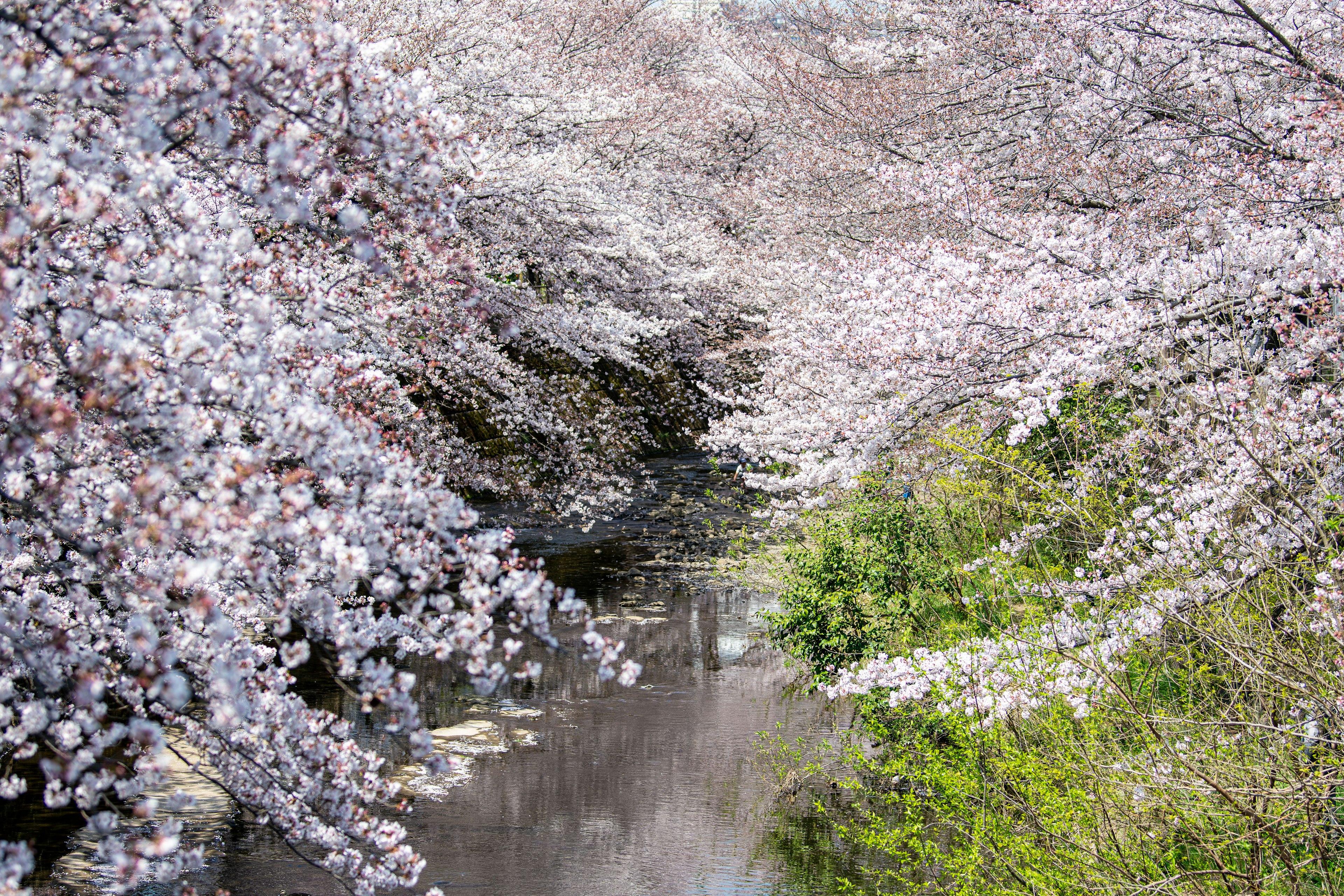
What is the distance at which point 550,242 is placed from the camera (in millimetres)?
15062

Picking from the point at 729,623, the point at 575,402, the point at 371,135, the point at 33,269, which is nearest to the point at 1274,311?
the point at 371,135

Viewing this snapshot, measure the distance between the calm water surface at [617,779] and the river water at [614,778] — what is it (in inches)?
0.6

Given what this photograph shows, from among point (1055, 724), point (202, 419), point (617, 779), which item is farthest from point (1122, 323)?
point (617, 779)

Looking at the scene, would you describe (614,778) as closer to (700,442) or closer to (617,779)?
(617,779)

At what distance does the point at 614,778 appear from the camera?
25.9 ft

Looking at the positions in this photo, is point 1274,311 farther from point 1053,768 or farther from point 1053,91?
point 1053,91

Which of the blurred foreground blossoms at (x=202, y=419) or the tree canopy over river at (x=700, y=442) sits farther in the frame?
the tree canopy over river at (x=700, y=442)

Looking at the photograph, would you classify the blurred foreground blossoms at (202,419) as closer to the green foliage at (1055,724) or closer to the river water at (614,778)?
the green foliage at (1055,724)

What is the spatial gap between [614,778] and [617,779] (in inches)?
1.0

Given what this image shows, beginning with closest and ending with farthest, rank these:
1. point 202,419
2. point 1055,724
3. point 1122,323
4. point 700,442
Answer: point 202,419
point 1055,724
point 1122,323
point 700,442

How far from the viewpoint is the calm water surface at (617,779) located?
6.38 metres

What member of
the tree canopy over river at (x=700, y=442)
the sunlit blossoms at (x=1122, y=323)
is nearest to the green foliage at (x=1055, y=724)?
the tree canopy over river at (x=700, y=442)

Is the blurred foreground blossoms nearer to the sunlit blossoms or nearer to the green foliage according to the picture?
the green foliage

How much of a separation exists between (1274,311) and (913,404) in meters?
2.01
